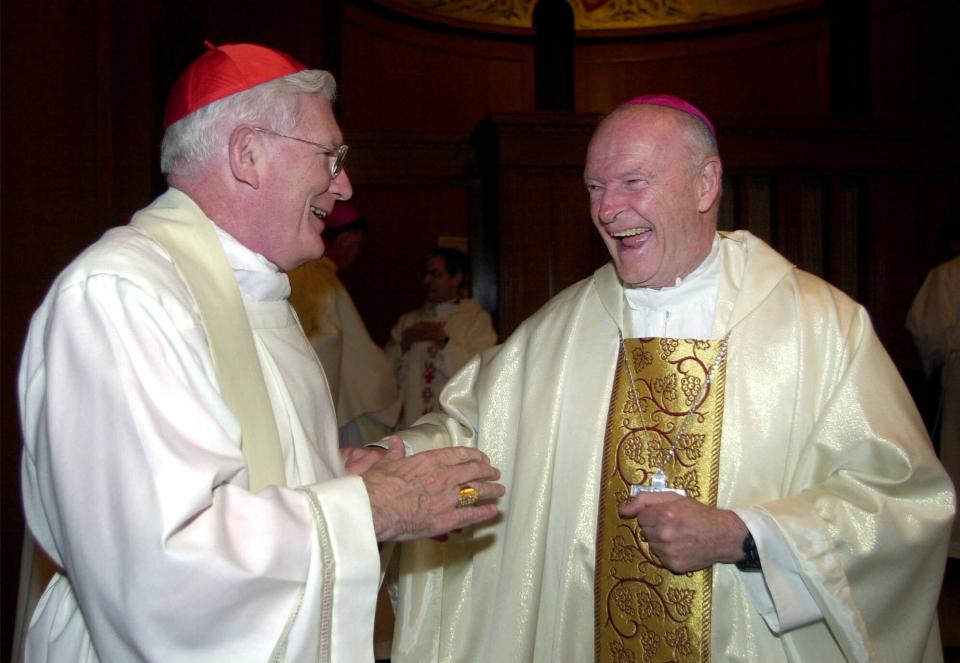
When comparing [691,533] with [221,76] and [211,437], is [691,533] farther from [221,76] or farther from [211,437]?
[221,76]

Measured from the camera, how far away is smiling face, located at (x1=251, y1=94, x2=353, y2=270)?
191cm

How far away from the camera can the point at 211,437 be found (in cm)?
149

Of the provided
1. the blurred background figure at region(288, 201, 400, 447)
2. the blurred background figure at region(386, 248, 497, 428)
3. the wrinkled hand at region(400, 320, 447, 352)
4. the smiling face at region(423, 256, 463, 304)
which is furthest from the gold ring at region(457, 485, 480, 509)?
A: the smiling face at region(423, 256, 463, 304)

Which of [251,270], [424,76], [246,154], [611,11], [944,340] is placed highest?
[611,11]

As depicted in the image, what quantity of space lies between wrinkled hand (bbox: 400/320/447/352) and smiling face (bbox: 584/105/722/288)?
4111mm

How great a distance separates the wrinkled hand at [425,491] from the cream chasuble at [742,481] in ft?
1.75

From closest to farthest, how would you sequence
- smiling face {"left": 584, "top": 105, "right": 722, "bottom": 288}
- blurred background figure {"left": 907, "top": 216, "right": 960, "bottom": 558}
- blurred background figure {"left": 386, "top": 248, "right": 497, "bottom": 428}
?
smiling face {"left": 584, "top": 105, "right": 722, "bottom": 288} → blurred background figure {"left": 907, "top": 216, "right": 960, "bottom": 558} → blurred background figure {"left": 386, "top": 248, "right": 497, "bottom": 428}

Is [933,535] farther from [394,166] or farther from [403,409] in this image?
[394,166]

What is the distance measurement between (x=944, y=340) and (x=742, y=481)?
4601mm

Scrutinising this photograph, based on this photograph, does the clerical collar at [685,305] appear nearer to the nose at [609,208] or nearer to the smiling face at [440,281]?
the nose at [609,208]

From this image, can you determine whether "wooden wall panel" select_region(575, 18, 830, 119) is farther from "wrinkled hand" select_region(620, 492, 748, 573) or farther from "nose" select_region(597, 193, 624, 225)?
"wrinkled hand" select_region(620, 492, 748, 573)

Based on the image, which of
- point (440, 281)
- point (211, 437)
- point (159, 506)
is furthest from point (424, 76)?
point (159, 506)

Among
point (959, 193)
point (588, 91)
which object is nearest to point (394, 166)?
point (588, 91)

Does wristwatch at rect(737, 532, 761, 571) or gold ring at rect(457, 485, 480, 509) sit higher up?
gold ring at rect(457, 485, 480, 509)
